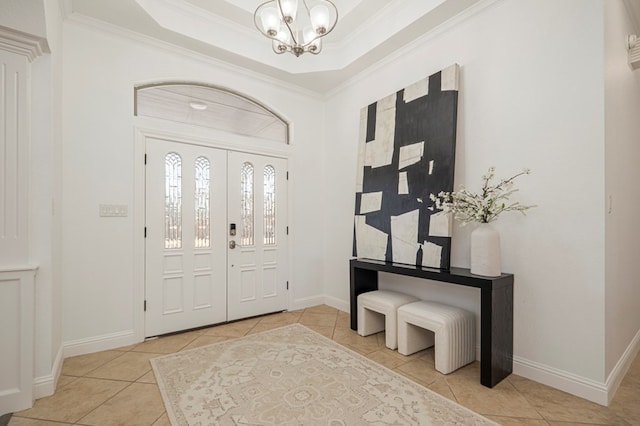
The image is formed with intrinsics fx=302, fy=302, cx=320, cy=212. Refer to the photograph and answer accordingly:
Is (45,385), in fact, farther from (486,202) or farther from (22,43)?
(486,202)

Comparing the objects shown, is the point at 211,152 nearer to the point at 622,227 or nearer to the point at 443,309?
the point at 443,309

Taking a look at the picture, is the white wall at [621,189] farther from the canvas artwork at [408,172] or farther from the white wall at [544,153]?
the canvas artwork at [408,172]

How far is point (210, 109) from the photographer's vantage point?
12.0 ft

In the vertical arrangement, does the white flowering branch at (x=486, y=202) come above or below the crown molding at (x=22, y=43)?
below

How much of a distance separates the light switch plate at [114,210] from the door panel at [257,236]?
1.09 metres

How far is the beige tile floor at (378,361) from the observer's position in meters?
1.91

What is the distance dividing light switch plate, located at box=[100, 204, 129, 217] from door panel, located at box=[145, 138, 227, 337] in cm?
21

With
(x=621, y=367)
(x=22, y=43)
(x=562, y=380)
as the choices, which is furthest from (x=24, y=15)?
(x=621, y=367)

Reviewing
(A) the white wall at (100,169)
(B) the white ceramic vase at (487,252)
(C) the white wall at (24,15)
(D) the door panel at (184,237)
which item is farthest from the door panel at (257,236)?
(B) the white ceramic vase at (487,252)

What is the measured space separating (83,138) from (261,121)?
77.2 inches

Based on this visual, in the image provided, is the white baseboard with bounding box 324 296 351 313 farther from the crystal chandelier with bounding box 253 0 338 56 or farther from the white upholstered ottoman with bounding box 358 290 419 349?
the crystal chandelier with bounding box 253 0 338 56

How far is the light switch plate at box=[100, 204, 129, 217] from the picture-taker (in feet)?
9.71

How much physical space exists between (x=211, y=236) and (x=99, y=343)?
146 centimetres

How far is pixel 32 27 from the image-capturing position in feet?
6.59
